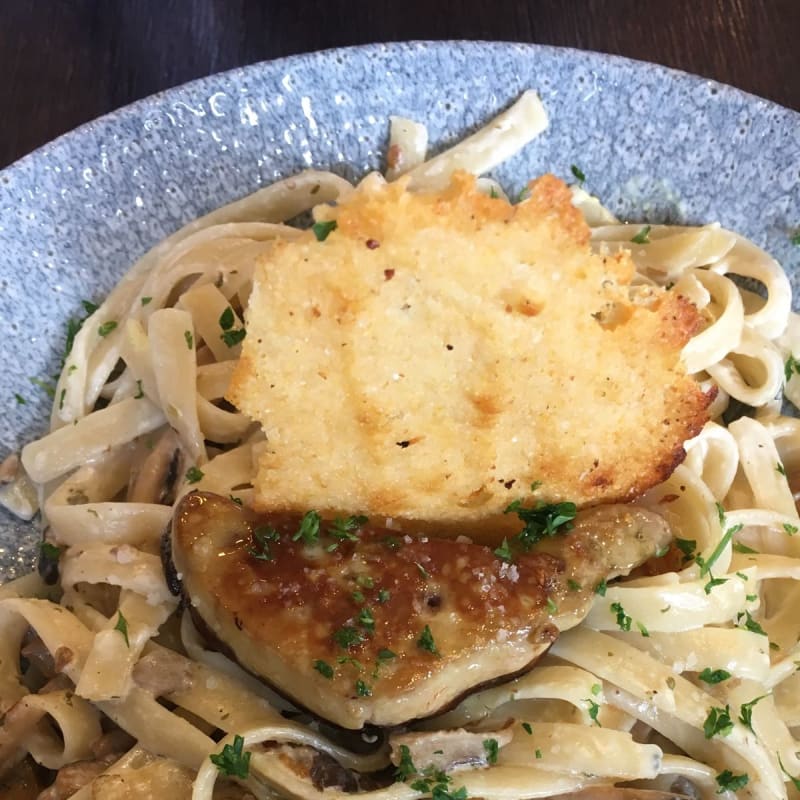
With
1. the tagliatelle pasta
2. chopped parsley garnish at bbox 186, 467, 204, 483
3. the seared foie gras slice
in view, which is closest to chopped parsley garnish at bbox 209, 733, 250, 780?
the tagliatelle pasta

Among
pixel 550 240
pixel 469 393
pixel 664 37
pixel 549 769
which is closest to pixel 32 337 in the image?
pixel 469 393

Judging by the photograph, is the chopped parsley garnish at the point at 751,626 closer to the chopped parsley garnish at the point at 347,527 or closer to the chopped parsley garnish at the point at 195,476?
the chopped parsley garnish at the point at 347,527

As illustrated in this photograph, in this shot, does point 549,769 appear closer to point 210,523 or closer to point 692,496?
point 692,496

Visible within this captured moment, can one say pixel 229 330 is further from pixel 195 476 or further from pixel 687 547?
pixel 687 547

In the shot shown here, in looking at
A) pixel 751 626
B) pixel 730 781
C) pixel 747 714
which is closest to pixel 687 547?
pixel 751 626

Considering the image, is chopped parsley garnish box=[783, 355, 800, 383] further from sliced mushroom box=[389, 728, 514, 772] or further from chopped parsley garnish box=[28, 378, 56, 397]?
chopped parsley garnish box=[28, 378, 56, 397]

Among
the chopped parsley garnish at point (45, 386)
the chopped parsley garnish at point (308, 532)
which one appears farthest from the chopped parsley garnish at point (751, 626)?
the chopped parsley garnish at point (45, 386)
